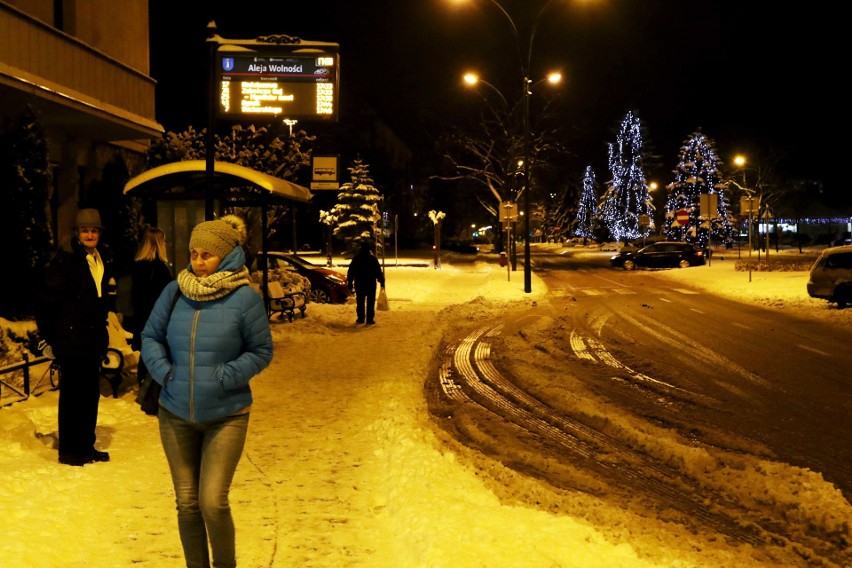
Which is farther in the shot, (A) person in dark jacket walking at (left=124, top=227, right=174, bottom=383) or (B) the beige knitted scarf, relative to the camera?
(A) person in dark jacket walking at (left=124, top=227, right=174, bottom=383)

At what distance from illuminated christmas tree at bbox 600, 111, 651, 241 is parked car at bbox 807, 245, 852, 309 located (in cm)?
6631

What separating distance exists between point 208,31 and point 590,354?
26.9 ft

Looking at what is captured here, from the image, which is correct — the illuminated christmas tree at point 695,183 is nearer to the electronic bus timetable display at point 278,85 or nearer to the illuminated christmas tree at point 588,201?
the illuminated christmas tree at point 588,201

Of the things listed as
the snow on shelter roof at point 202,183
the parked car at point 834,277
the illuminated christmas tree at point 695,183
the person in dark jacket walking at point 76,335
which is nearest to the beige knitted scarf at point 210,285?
the person in dark jacket walking at point 76,335

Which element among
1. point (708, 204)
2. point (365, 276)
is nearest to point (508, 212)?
point (708, 204)

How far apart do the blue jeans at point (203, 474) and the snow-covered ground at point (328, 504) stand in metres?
0.64

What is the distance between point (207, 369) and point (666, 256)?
139ft

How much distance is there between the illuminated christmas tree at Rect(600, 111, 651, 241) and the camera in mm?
86562

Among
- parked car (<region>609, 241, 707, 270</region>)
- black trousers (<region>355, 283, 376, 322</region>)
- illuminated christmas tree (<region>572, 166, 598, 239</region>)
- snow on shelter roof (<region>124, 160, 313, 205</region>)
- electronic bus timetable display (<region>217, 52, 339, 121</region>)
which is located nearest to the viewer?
snow on shelter roof (<region>124, 160, 313, 205</region>)

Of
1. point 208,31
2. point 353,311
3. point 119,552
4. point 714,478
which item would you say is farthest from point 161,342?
point 353,311

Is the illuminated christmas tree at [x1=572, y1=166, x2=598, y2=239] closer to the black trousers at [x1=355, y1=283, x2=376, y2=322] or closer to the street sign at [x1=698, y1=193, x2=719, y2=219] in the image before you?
the street sign at [x1=698, y1=193, x2=719, y2=219]

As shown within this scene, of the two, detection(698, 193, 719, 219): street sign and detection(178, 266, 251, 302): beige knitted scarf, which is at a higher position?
detection(698, 193, 719, 219): street sign

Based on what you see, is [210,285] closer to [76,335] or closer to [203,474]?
[203,474]

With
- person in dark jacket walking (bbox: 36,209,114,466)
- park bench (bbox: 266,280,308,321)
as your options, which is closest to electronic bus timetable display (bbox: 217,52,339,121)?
park bench (bbox: 266,280,308,321)
